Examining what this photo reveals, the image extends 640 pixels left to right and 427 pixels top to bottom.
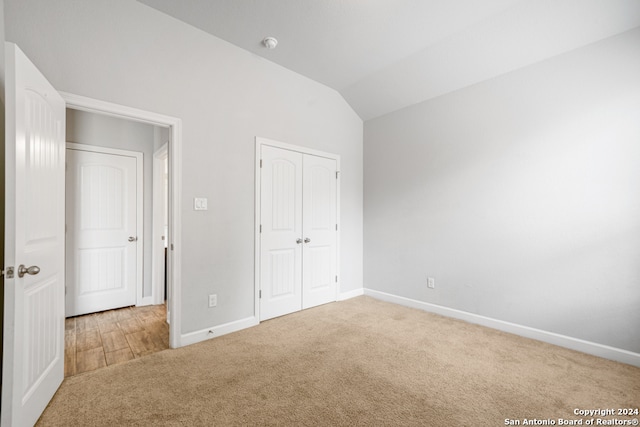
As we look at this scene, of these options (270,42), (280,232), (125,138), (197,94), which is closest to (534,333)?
(280,232)

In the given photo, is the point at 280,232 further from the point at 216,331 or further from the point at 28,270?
the point at 28,270

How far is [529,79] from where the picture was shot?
2830 millimetres

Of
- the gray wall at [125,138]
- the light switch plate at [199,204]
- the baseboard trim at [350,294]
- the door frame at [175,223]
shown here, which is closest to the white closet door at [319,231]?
the baseboard trim at [350,294]

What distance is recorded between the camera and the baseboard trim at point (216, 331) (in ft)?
8.70

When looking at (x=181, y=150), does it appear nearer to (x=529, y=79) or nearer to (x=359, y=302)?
(x=359, y=302)

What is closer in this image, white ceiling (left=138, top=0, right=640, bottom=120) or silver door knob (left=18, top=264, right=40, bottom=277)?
silver door knob (left=18, top=264, right=40, bottom=277)

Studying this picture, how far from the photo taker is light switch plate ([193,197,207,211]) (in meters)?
2.71

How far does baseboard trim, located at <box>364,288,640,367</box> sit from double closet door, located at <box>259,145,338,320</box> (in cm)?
109

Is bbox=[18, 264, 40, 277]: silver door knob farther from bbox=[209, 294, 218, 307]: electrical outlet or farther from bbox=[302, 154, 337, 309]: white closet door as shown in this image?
bbox=[302, 154, 337, 309]: white closet door

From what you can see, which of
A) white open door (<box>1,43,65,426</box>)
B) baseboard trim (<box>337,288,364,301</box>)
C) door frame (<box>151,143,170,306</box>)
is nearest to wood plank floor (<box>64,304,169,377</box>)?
door frame (<box>151,143,170,306</box>)

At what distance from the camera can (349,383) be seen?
2043 mm

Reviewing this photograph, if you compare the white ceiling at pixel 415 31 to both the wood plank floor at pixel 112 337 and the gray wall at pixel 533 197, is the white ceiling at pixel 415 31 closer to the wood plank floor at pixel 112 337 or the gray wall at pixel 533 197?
the gray wall at pixel 533 197

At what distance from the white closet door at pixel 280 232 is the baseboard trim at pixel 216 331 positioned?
183 millimetres

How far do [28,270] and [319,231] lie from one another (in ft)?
9.05
